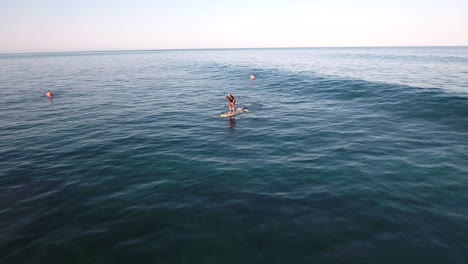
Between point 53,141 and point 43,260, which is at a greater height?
point 53,141

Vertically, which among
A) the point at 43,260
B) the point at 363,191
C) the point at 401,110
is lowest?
the point at 43,260

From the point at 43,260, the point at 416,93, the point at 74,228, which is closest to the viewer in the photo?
the point at 43,260

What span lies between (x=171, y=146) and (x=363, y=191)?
1161cm

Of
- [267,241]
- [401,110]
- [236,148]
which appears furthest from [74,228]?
[401,110]

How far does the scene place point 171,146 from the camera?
1717 cm

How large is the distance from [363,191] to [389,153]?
5.06m

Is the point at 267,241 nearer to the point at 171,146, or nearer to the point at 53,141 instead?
the point at 171,146

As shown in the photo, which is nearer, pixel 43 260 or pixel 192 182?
pixel 43 260

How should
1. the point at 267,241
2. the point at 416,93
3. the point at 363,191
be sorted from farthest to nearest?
1. the point at 416,93
2. the point at 363,191
3. the point at 267,241

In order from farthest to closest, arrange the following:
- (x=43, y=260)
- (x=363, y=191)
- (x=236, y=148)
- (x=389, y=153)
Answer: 1. (x=236, y=148)
2. (x=389, y=153)
3. (x=363, y=191)
4. (x=43, y=260)

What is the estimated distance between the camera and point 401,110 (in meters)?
23.5

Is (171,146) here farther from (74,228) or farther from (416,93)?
(416,93)

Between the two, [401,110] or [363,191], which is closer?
[363,191]

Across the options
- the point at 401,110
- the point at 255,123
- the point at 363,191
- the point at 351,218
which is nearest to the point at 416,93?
the point at 401,110
